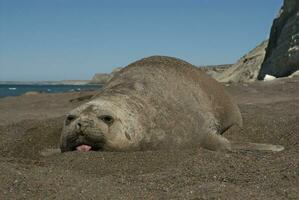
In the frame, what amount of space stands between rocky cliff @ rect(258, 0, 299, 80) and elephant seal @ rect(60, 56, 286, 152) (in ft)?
55.9

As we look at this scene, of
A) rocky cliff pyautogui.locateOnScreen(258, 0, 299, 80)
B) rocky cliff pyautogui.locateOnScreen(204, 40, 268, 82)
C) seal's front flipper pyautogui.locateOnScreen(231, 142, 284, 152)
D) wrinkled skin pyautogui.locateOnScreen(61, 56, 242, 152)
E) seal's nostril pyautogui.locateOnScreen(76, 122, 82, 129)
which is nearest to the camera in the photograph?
seal's nostril pyautogui.locateOnScreen(76, 122, 82, 129)

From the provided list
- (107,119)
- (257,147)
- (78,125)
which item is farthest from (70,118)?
(257,147)

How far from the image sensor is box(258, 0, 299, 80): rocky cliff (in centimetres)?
2395

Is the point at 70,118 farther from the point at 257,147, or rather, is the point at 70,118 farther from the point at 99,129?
the point at 257,147

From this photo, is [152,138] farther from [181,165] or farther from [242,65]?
[242,65]

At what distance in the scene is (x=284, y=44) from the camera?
2562cm

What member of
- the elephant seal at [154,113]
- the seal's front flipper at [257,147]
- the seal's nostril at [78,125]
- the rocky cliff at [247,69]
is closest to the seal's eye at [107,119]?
the elephant seal at [154,113]

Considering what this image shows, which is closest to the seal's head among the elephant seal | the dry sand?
the elephant seal

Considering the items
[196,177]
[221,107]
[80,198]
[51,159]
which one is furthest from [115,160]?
[221,107]

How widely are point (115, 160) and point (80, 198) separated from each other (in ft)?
4.54

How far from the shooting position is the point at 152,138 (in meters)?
5.36

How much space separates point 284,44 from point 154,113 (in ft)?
69.7

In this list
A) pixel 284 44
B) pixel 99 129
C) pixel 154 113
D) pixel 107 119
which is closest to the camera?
pixel 99 129

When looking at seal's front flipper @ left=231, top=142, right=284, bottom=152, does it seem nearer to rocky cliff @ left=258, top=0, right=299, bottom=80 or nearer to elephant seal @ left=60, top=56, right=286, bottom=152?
elephant seal @ left=60, top=56, right=286, bottom=152
